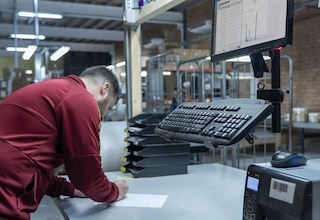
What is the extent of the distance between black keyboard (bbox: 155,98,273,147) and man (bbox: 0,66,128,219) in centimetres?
29

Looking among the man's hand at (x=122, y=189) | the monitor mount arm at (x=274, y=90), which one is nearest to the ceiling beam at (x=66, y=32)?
the man's hand at (x=122, y=189)

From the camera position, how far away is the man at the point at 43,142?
105cm

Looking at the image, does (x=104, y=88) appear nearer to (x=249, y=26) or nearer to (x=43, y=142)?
(x=43, y=142)

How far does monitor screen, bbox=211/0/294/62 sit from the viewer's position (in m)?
1.01

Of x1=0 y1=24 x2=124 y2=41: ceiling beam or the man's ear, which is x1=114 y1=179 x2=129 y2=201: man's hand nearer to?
the man's ear

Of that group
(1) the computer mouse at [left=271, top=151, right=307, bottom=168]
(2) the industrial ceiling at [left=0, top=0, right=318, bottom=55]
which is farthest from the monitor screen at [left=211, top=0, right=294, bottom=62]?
(2) the industrial ceiling at [left=0, top=0, right=318, bottom=55]

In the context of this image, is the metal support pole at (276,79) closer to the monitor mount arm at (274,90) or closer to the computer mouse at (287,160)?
the monitor mount arm at (274,90)

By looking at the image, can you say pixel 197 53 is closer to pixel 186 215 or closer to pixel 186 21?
pixel 186 21

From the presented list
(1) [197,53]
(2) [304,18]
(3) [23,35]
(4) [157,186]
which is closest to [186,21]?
(1) [197,53]

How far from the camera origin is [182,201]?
125 centimetres

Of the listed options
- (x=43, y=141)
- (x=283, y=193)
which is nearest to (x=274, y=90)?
(x=283, y=193)

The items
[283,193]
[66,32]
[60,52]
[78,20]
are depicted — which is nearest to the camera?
[283,193]

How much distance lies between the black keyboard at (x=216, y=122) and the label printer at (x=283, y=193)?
0.11m

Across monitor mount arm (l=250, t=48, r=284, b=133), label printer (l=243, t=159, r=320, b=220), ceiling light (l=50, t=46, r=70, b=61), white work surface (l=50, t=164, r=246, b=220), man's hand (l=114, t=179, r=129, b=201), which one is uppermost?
ceiling light (l=50, t=46, r=70, b=61)
